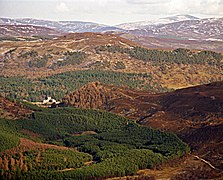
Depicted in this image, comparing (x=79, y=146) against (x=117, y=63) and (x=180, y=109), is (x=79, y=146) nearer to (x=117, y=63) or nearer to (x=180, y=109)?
(x=180, y=109)

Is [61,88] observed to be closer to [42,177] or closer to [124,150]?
[124,150]

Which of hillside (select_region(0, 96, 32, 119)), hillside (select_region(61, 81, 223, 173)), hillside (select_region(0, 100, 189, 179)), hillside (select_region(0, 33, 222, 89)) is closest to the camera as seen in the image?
hillside (select_region(0, 100, 189, 179))

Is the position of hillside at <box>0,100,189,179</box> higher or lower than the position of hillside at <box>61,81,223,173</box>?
lower

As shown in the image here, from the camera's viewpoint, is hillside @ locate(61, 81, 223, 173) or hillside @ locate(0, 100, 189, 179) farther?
hillside @ locate(61, 81, 223, 173)

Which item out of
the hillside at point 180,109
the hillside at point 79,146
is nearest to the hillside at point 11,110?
the hillside at point 79,146

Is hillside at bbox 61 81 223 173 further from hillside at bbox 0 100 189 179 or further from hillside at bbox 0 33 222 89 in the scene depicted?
hillside at bbox 0 33 222 89

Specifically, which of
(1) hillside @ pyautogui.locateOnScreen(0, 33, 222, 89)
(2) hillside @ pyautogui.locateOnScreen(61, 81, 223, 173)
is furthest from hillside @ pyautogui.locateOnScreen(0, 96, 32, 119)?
(1) hillside @ pyautogui.locateOnScreen(0, 33, 222, 89)

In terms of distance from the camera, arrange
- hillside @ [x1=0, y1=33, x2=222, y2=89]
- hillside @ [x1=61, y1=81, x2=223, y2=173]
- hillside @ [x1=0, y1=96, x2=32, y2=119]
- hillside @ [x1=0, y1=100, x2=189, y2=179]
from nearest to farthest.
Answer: hillside @ [x1=0, y1=100, x2=189, y2=179], hillside @ [x1=61, y1=81, x2=223, y2=173], hillside @ [x1=0, y1=96, x2=32, y2=119], hillside @ [x1=0, y1=33, x2=222, y2=89]

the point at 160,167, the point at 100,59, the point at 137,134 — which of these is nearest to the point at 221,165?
the point at 160,167

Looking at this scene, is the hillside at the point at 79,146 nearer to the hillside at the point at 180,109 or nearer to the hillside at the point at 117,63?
the hillside at the point at 180,109

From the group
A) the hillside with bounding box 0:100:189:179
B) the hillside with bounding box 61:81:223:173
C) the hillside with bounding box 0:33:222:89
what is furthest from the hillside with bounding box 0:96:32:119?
the hillside with bounding box 0:33:222:89
